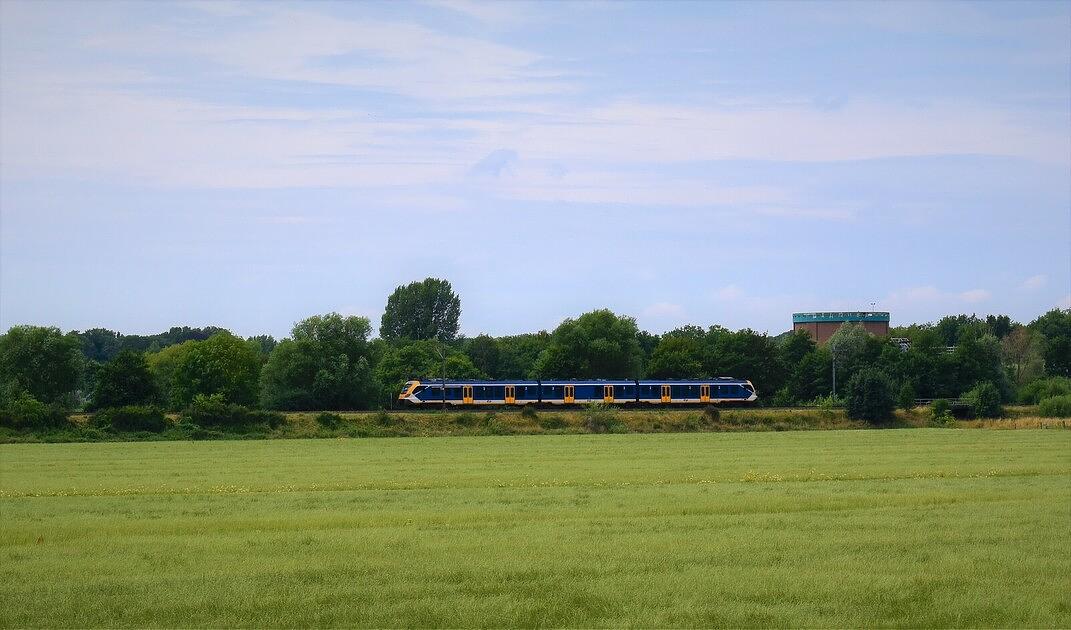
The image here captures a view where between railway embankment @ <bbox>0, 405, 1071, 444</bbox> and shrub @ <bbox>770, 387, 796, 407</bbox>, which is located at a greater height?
shrub @ <bbox>770, 387, 796, 407</bbox>

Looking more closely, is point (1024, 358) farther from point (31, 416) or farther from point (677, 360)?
point (31, 416)

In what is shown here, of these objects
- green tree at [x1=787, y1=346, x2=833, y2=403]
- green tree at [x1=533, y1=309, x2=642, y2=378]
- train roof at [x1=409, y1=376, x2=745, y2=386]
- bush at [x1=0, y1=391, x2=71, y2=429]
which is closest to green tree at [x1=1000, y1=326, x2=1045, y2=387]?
green tree at [x1=787, y1=346, x2=833, y2=403]

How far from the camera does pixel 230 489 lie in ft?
100

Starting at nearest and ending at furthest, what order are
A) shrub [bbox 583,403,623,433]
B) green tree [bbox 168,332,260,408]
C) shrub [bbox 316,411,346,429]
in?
shrub [bbox 316,411,346,429] < shrub [bbox 583,403,623,433] < green tree [bbox 168,332,260,408]

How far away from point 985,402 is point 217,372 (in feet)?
202

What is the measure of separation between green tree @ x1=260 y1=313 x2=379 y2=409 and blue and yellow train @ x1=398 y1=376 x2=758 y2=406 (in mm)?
7484

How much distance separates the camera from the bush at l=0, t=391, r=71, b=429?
63.3 meters

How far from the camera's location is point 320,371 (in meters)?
91.1

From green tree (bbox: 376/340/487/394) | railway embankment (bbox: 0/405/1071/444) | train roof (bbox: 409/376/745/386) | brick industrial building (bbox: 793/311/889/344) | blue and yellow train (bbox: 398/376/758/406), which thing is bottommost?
railway embankment (bbox: 0/405/1071/444)

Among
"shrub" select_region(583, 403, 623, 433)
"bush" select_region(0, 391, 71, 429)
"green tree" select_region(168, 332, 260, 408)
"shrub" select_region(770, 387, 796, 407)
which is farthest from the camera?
"shrub" select_region(770, 387, 796, 407)

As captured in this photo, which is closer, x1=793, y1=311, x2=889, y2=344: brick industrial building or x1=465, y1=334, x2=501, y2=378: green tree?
x1=465, y1=334, x2=501, y2=378: green tree

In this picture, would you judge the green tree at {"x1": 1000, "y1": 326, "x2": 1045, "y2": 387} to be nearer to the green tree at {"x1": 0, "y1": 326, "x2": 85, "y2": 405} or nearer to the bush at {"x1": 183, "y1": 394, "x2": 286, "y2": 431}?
the bush at {"x1": 183, "y1": 394, "x2": 286, "y2": 431}

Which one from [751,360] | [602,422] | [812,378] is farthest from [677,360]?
[602,422]

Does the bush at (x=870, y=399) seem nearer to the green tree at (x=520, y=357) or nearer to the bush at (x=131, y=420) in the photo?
the bush at (x=131, y=420)
